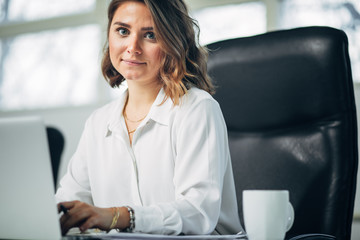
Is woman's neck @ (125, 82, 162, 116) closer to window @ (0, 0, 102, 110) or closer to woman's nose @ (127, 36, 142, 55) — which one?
woman's nose @ (127, 36, 142, 55)

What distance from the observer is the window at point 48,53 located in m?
3.50

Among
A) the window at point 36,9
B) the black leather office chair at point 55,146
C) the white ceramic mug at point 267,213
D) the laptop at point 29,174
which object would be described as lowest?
the black leather office chair at point 55,146

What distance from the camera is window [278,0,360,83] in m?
2.59

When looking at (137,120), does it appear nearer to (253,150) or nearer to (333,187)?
(253,150)

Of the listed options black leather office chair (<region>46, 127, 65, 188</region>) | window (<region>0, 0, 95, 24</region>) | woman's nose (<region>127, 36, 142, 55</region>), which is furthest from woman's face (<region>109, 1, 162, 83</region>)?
window (<region>0, 0, 95, 24</region>)

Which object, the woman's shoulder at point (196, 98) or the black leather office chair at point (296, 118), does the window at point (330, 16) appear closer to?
the black leather office chair at point (296, 118)

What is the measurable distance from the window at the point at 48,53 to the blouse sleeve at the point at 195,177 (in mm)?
2325

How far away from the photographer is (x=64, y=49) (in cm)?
361

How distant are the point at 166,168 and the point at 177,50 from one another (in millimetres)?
332

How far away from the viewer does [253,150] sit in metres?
1.44

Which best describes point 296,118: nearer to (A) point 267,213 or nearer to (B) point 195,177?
(B) point 195,177

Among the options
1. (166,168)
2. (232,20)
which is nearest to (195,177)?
(166,168)

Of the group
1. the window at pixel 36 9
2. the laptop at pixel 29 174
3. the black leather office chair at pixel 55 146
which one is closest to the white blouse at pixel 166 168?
the laptop at pixel 29 174

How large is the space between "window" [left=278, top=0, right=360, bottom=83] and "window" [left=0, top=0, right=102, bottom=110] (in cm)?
135
